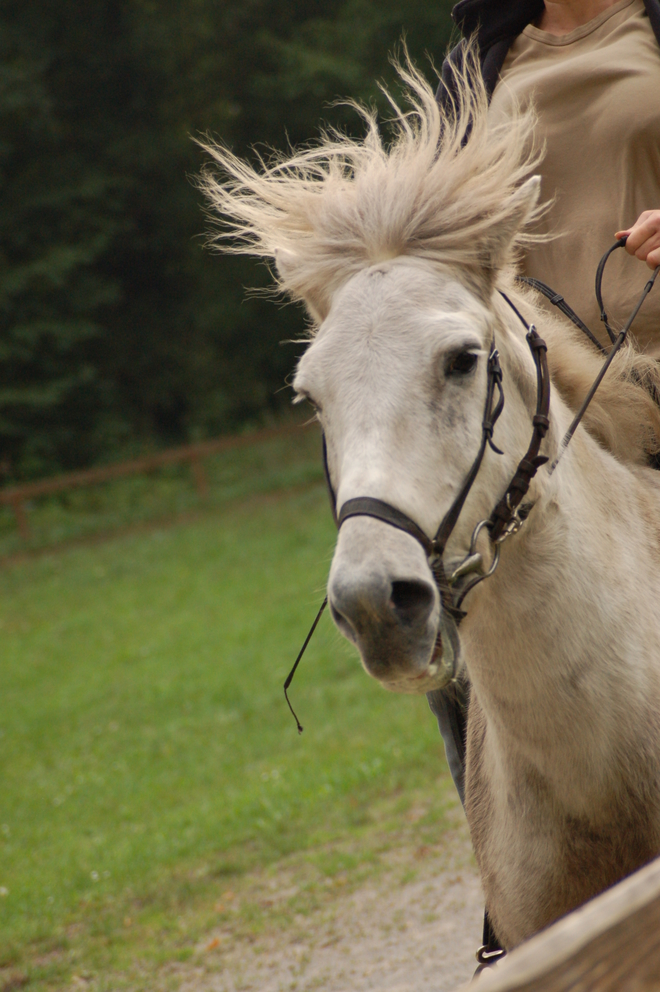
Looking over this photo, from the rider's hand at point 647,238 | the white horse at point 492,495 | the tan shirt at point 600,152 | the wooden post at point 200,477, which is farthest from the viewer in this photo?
the wooden post at point 200,477

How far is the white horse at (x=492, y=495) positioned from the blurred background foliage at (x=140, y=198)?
62.3 feet

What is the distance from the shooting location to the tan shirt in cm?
268

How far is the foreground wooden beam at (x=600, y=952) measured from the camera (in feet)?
2.61

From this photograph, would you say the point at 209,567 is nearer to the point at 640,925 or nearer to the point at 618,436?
the point at 618,436

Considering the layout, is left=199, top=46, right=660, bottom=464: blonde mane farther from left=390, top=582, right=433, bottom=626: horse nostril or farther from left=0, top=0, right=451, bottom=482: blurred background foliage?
left=0, top=0, right=451, bottom=482: blurred background foliage

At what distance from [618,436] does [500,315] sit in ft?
1.84

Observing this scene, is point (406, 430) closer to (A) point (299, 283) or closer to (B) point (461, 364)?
(B) point (461, 364)

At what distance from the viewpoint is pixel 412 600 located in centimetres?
160

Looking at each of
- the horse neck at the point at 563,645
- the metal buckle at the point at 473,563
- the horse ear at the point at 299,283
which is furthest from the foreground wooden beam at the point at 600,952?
the horse ear at the point at 299,283

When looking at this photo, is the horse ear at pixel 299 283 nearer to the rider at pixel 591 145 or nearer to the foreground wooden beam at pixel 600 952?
the rider at pixel 591 145

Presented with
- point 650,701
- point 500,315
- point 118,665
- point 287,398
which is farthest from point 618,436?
point 287,398

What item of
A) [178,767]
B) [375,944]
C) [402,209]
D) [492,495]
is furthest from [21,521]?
[492,495]

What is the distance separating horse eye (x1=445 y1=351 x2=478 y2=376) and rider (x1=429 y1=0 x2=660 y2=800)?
41.3 inches

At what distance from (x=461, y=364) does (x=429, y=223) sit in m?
0.35
